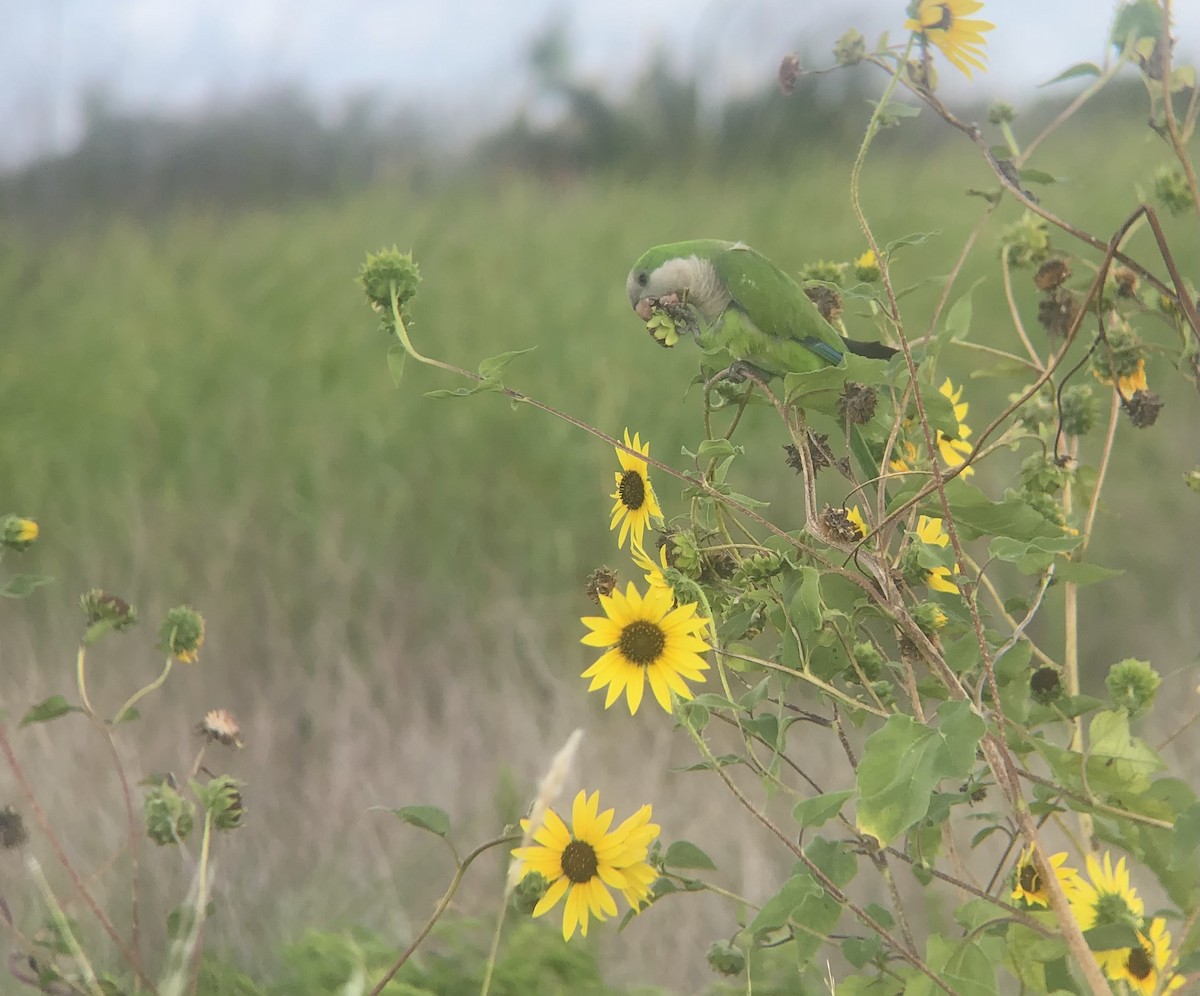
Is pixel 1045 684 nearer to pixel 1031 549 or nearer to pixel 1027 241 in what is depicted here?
pixel 1031 549

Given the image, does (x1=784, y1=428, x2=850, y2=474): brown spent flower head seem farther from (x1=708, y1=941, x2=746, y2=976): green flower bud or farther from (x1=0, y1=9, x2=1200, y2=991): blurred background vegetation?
(x1=708, y1=941, x2=746, y2=976): green flower bud

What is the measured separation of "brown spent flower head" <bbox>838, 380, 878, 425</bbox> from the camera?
0.64 meters

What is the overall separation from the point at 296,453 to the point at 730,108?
2.49 meters

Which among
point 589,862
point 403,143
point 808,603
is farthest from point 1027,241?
point 403,143

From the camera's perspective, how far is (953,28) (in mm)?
685

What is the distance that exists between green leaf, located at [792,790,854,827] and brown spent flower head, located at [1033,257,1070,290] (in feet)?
1.27

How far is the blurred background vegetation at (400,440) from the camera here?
166cm

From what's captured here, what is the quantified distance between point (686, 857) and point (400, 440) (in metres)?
2.05

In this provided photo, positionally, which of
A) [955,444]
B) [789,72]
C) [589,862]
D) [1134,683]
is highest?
[789,72]

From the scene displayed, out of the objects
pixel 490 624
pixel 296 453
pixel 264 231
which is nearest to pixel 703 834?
pixel 490 624

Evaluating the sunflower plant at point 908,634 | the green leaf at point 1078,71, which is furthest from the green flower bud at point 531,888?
the green leaf at point 1078,71

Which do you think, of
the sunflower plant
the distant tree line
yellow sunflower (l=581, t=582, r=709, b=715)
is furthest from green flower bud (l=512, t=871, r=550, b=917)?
the distant tree line

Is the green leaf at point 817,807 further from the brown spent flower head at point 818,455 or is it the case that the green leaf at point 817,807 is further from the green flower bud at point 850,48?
the green flower bud at point 850,48

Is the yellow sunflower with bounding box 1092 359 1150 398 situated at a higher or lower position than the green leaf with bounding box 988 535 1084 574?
higher
